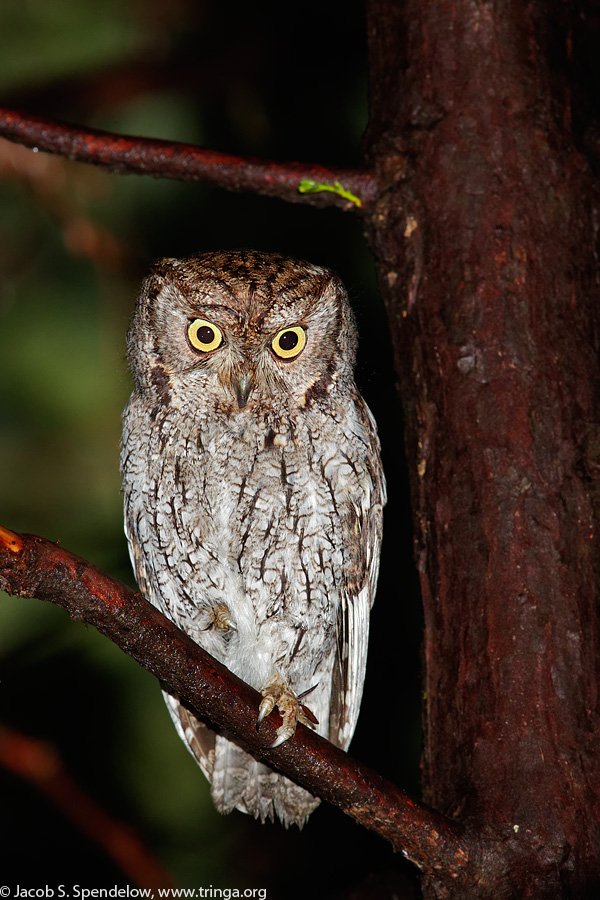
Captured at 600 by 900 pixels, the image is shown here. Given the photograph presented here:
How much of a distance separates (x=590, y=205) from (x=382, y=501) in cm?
88

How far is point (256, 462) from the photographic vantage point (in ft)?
6.94

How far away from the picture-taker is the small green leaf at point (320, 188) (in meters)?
2.03

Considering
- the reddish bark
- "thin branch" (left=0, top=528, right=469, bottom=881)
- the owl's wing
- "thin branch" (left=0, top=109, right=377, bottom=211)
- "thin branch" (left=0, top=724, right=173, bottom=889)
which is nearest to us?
"thin branch" (left=0, top=528, right=469, bottom=881)

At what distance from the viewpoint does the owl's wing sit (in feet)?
7.36

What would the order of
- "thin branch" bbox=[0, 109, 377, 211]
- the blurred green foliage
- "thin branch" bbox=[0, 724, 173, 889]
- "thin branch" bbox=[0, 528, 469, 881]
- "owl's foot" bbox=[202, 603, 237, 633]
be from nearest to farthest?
1. "thin branch" bbox=[0, 528, 469, 881]
2. "thin branch" bbox=[0, 109, 377, 211]
3. "owl's foot" bbox=[202, 603, 237, 633]
4. "thin branch" bbox=[0, 724, 173, 889]
5. the blurred green foliage

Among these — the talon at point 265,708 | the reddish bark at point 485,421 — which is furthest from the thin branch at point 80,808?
the reddish bark at point 485,421

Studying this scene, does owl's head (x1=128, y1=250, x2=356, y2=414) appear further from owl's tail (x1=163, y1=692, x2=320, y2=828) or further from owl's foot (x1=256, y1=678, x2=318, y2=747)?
owl's tail (x1=163, y1=692, x2=320, y2=828)

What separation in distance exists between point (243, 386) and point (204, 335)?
0.17m

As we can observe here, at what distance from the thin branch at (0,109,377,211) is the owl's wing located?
62 cm

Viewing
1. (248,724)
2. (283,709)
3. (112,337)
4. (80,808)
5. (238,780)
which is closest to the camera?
(248,724)

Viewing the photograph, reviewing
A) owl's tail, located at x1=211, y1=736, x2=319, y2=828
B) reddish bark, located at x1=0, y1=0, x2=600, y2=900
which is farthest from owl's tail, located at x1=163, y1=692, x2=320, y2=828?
→ reddish bark, located at x1=0, y1=0, x2=600, y2=900

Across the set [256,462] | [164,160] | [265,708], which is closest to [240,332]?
[256,462]

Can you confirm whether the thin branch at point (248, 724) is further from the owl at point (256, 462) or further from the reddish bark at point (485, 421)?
the owl at point (256, 462)

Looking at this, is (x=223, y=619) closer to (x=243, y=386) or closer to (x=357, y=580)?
(x=357, y=580)
